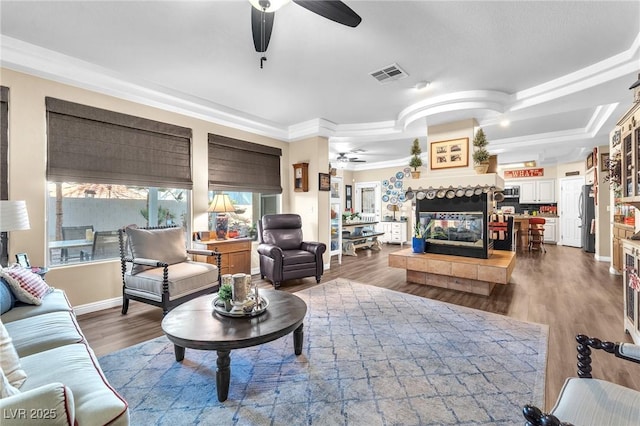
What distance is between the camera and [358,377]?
197 cm

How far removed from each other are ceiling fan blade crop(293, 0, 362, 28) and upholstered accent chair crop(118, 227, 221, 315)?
2468mm

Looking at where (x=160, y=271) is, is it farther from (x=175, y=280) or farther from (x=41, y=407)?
(x=41, y=407)

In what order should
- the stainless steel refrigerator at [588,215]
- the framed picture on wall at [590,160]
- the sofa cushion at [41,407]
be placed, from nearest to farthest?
1. the sofa cushion at [41,407]
2. the framed picture on wall at [590,160]
3. the stainless steel refrigerator at [588,215]

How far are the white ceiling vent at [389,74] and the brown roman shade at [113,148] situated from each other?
2744mm

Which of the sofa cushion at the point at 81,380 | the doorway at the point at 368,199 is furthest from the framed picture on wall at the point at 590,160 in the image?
the sofa cushion at the point at 81,380

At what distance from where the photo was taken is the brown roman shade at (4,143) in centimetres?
272

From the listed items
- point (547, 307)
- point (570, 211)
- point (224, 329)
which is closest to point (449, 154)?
point (547, 307)

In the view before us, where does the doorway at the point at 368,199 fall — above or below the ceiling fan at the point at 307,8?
below

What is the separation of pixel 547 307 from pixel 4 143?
5973mm

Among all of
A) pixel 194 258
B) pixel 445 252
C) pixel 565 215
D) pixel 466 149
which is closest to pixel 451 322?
pixel 445 252

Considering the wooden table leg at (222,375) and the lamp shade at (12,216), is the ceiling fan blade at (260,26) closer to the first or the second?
the wooden table leg at (222,375)

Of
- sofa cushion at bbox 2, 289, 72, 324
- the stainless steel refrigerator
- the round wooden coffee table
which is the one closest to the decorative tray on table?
the round wooden coffee table

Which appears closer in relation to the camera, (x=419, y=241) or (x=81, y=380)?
(x=81, y=380)

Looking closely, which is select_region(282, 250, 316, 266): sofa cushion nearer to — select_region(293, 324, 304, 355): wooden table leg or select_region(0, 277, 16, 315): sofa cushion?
select_region(293, 324, 304, 355): wooden table leg
